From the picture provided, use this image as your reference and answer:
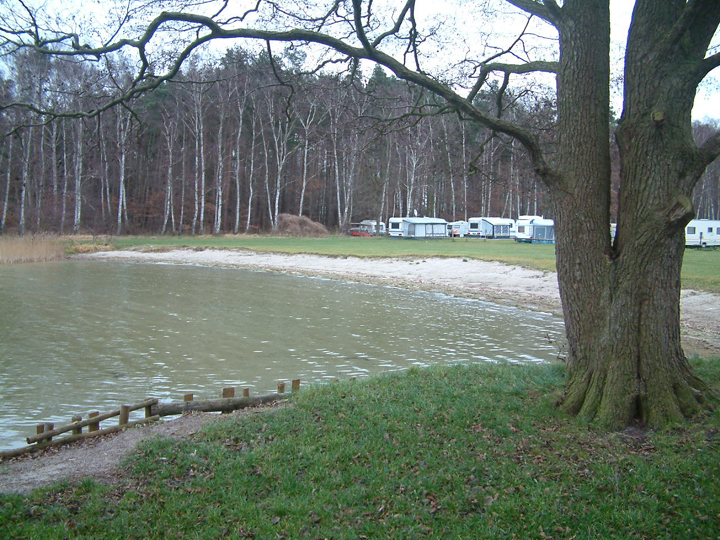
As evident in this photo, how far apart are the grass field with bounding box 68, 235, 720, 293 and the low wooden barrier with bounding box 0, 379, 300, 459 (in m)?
15.6

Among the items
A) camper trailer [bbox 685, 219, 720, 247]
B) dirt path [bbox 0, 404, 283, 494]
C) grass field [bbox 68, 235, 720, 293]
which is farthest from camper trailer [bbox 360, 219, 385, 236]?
dirt path [bbox 0, 404, 283, 494]

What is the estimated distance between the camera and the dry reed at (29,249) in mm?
32822

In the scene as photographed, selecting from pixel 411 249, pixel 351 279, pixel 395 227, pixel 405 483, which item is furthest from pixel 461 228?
pixel 405 483

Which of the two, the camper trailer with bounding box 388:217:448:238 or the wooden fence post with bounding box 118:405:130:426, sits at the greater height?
the camper trailer with bounding box 388:217:448:238

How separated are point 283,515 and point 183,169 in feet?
170

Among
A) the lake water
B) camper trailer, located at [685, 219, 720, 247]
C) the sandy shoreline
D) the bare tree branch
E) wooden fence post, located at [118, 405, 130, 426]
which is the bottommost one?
the lake water

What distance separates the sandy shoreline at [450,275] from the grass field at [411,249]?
0.97 metres

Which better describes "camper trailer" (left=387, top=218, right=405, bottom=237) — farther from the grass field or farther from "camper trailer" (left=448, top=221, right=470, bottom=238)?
the grass field

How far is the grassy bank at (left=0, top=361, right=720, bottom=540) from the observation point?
163 inches

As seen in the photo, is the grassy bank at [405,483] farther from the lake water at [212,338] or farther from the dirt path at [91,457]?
the lake water at [212,338]

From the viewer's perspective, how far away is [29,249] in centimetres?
3416

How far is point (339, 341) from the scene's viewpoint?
12969mm

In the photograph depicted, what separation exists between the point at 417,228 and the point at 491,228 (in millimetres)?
8159

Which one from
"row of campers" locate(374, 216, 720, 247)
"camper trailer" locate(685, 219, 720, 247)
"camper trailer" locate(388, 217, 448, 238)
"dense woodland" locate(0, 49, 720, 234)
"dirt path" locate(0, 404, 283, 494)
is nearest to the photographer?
"dirt path" locate(0, 404, 283, 494)
